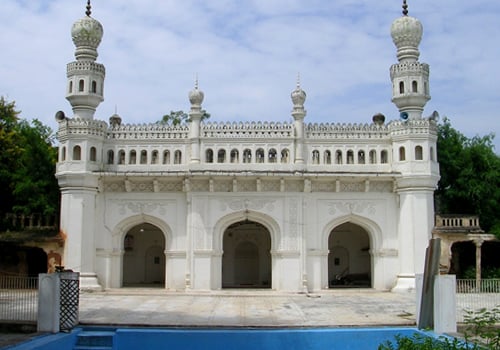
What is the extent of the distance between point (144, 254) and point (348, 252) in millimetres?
8083

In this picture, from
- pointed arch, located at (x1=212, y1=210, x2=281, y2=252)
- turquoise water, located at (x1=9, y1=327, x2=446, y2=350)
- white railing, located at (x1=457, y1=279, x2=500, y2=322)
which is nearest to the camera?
turquoise water, located at (x1=9, y1=327, x2=446, y2=350)

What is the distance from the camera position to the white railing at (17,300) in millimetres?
12123

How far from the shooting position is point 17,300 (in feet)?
46.2

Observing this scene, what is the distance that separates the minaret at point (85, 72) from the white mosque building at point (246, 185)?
0.13 feet

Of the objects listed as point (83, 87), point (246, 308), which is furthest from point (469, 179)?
point (83, 87)

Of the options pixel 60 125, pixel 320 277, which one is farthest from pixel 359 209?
pixel 60 125

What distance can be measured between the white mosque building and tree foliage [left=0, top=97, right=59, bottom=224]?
1.87 meters

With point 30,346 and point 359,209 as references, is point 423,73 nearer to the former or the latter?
point 359,209

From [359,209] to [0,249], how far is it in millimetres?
12012

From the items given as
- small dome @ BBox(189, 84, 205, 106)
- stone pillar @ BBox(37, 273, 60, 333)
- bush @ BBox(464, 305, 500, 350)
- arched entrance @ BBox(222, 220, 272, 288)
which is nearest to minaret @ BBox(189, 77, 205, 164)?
small dome @ BBox(189, 84, 205, 106)

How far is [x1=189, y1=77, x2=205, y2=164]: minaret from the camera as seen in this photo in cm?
1962

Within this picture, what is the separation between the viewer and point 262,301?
1627 cm

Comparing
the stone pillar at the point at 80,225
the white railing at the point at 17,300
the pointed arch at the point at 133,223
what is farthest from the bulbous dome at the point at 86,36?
the white railing at the point at 17,300

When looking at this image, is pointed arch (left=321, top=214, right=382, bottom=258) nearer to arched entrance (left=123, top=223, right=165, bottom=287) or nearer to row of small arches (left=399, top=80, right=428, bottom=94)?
row of small arches (left=399, top=80, right=428, bottom=94)
